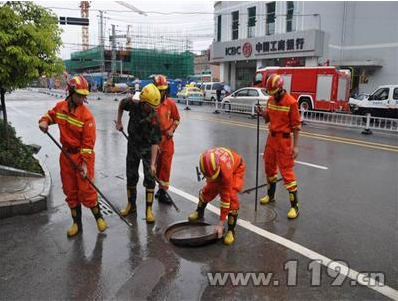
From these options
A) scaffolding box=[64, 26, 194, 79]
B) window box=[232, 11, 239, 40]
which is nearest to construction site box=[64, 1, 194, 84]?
scaffolding box=[64, 26, 194, 79]

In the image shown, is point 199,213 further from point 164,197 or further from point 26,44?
point 26,44

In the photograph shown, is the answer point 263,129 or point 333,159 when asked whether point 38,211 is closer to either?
point 333,159

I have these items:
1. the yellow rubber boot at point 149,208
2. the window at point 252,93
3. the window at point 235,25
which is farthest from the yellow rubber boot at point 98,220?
the window at point 235,25

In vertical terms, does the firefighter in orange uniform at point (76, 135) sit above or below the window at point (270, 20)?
below

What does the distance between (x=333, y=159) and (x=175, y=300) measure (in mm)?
6768

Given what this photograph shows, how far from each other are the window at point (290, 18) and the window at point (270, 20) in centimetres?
137

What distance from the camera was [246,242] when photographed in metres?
4.25

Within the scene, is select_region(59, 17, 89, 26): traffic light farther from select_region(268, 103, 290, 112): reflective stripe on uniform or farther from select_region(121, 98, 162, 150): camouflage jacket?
select_region(268, 103, 290, 112): reflective stripe on uniform

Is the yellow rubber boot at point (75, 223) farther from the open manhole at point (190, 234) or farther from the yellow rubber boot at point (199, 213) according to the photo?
the yellow rubber boot at point (199, 213)

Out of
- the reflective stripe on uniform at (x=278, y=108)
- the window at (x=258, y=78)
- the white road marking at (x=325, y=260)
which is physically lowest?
the white road marking at (x=325, y=260)

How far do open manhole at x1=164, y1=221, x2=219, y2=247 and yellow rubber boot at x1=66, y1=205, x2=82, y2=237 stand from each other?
102cm

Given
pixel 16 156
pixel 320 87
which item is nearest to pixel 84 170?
pixel 16 156

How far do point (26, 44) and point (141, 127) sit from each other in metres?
2.86

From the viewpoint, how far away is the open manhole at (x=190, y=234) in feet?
13.4
